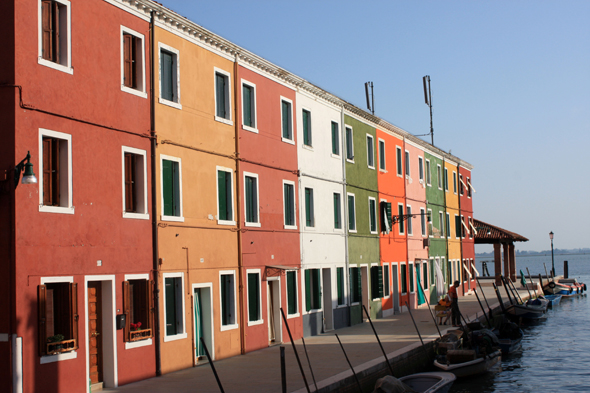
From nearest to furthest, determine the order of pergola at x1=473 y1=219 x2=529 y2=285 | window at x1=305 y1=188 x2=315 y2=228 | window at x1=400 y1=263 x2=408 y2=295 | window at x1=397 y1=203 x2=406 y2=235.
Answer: window at x1=305 y1=188 x2=315 y2=228 → window at x1=397 y1=203 x2=406 y2=235 → window at x1=400 y1=263 x2=408 y2=295 → pergola at x1=473 y1=219 x2=529 y2=285

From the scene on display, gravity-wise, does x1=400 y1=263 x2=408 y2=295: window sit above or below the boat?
above

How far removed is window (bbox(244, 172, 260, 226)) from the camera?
20672 mm

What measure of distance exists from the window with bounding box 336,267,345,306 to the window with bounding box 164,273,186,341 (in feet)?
34.0

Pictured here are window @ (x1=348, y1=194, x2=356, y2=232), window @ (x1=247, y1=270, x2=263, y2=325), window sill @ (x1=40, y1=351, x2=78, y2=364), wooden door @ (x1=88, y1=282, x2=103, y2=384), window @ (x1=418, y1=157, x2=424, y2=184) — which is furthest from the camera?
window @ (x1=418, y1=157, x2=424, y2=184)

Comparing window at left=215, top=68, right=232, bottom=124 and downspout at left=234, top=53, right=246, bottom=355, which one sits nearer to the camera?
window at left=215, top=68, right=232, bottom=124

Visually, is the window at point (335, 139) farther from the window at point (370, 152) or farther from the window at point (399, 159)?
the window at point (399, 159)

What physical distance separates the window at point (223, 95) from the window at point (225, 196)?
5.01 feet

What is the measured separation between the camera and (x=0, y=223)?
12344 millimetres

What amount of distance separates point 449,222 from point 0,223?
3616cm

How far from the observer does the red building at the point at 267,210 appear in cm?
2045

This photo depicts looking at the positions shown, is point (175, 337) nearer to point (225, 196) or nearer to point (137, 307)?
point (137, 307)

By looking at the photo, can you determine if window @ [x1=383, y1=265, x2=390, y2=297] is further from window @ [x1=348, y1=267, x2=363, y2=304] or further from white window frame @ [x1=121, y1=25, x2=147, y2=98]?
white window frame @ [x1=121, y1=25, x2=147, y2=98]

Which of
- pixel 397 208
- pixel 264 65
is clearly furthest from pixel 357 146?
pixel 264 65

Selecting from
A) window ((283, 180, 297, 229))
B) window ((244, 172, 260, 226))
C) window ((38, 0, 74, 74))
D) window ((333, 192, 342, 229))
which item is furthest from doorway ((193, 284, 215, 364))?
window ((333, 192, 342, 229))
